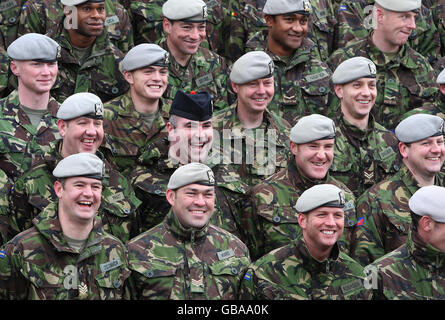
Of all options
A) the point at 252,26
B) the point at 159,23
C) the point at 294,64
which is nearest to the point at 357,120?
the point at 294,64

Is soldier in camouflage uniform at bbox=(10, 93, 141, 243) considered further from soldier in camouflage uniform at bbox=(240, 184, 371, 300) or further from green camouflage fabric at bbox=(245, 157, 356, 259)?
soldier in camouflage uniform at bbox=(240, 184, 371, 300)

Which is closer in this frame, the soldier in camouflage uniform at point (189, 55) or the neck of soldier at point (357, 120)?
the neck of soldier at point (357, 120)

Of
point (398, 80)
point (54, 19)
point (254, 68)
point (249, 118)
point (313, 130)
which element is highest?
point (54, 19)

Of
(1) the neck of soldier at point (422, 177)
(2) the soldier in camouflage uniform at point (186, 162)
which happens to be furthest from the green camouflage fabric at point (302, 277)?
(1) the neck of soldier at point (422, 177)

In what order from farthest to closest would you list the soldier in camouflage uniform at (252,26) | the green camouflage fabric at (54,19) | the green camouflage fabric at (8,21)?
1. the soldier in camouflage uniform at (252,26)
2. the green camouflage fabric at (8,21)
3. the green camouflage fabric at (54,19)

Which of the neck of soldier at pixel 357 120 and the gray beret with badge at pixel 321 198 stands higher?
the neck of soldier at pixel 357 120

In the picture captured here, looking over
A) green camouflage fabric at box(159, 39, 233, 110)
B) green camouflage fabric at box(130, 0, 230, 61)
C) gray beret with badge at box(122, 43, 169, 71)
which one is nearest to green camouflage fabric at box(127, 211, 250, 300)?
gray beret with badge at box(122, 43, 169, 71)

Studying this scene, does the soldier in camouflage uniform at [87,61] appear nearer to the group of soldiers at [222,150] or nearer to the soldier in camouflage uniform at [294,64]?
the group of soldiers at [222,150]

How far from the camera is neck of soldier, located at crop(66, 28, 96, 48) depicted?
13.6 metres

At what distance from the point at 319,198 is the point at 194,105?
166 cm

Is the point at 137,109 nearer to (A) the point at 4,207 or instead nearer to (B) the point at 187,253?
(A) the point at 4,207

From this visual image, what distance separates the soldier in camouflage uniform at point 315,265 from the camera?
1098cm

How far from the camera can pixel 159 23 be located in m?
14.4

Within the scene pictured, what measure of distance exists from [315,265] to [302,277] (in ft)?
0.44
